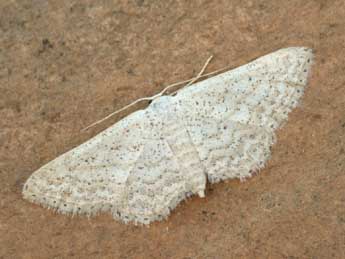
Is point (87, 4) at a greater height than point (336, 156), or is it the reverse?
point (87, 4)

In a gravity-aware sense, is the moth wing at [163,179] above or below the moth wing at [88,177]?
below

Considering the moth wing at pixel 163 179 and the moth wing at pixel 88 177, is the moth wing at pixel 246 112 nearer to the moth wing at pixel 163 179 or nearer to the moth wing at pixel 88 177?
the moth wing at pixel 163 179

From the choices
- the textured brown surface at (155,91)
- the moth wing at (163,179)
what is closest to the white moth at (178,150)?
the moth wing at (163,179)

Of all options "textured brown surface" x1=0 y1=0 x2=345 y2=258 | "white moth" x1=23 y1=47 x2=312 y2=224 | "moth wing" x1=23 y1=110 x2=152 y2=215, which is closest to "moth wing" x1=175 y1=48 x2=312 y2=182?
"white moth" x1=23 y1=47 x2=312 y2=224

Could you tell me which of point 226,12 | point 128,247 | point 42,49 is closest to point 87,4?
point 42,49

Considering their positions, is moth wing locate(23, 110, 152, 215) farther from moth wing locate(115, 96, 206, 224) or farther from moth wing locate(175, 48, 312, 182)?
moth wing locate(175, 48, 312, 182)

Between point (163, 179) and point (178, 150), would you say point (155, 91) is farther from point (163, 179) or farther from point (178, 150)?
point (163, 179)

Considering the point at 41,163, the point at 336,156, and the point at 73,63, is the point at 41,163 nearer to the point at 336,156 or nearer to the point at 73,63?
the point at 73,63
